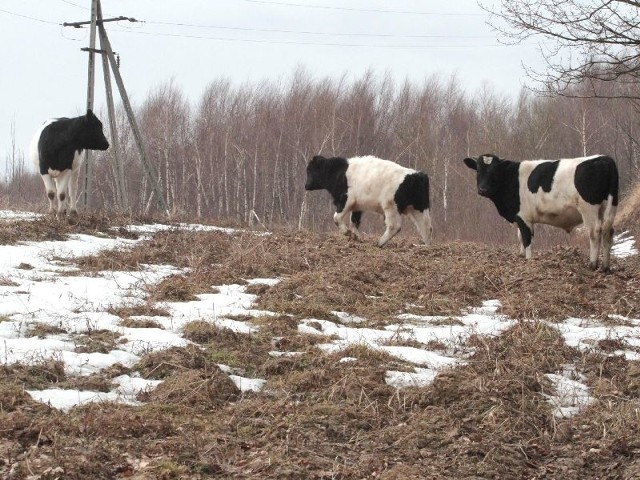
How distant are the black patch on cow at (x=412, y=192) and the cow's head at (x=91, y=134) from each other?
20.1 feet

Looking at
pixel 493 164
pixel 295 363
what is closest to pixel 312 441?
pixel 295 363

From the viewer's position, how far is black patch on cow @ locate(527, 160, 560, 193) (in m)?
12.9

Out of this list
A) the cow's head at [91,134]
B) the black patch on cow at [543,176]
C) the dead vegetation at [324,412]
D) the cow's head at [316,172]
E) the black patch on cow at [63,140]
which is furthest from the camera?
the cow's head at [316,172]

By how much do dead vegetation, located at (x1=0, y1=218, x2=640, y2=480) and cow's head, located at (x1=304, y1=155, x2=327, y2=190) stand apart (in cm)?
766

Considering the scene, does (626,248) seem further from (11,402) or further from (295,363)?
(11,402)

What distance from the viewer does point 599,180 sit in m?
12.0

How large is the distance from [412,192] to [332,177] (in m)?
2.09

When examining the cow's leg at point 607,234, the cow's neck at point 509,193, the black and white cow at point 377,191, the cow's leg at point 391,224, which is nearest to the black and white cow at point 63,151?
the black and white cow at point 377,191

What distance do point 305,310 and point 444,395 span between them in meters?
2.87

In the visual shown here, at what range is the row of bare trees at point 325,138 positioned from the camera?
157 feet

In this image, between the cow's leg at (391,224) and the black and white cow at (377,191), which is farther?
the black and white cow at (377,191)

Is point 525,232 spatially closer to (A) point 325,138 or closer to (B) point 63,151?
(B) point 63,151

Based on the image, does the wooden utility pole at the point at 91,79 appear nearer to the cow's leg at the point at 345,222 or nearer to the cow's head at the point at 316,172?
the cow's head at the point at 316,172

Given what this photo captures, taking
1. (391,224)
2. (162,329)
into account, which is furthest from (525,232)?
(162,329)
